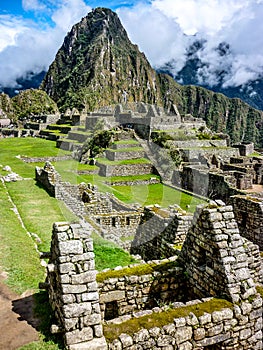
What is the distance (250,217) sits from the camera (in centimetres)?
1259

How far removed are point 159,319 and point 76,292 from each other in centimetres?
135

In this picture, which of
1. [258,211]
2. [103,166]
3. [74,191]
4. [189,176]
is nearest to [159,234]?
[258,211]

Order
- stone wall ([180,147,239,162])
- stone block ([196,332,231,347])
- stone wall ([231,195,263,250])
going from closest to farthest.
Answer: stone block ([196,332,231,347]) → stone wall ([231,195,263,250]) → stone wall ([180,147,239,162])

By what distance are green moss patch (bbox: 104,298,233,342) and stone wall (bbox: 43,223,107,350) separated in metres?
0.27

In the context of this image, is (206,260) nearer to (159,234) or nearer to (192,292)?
(192,292)

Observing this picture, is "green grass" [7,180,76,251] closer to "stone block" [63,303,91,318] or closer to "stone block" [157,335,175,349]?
"stone block" [63,303,91,318]

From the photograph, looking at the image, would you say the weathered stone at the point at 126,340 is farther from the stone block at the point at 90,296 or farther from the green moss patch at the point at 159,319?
the stone block at the point at 90,296

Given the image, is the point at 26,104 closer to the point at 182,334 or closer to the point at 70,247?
the point at 70,247

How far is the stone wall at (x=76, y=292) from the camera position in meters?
4.70

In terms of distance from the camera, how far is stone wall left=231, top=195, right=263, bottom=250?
12188mm

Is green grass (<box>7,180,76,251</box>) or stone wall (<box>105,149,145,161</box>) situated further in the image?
stone wall (<box>105,149,145,161</box>)

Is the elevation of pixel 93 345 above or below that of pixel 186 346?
above

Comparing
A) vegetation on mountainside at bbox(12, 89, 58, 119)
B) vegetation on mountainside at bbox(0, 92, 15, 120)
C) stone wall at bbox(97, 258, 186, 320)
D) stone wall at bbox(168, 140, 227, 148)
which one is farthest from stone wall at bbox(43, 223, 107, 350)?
vegetation on mountainside at bbox(0, 92, 15, 120)

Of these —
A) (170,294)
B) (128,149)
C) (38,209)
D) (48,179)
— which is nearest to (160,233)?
(170,294)
